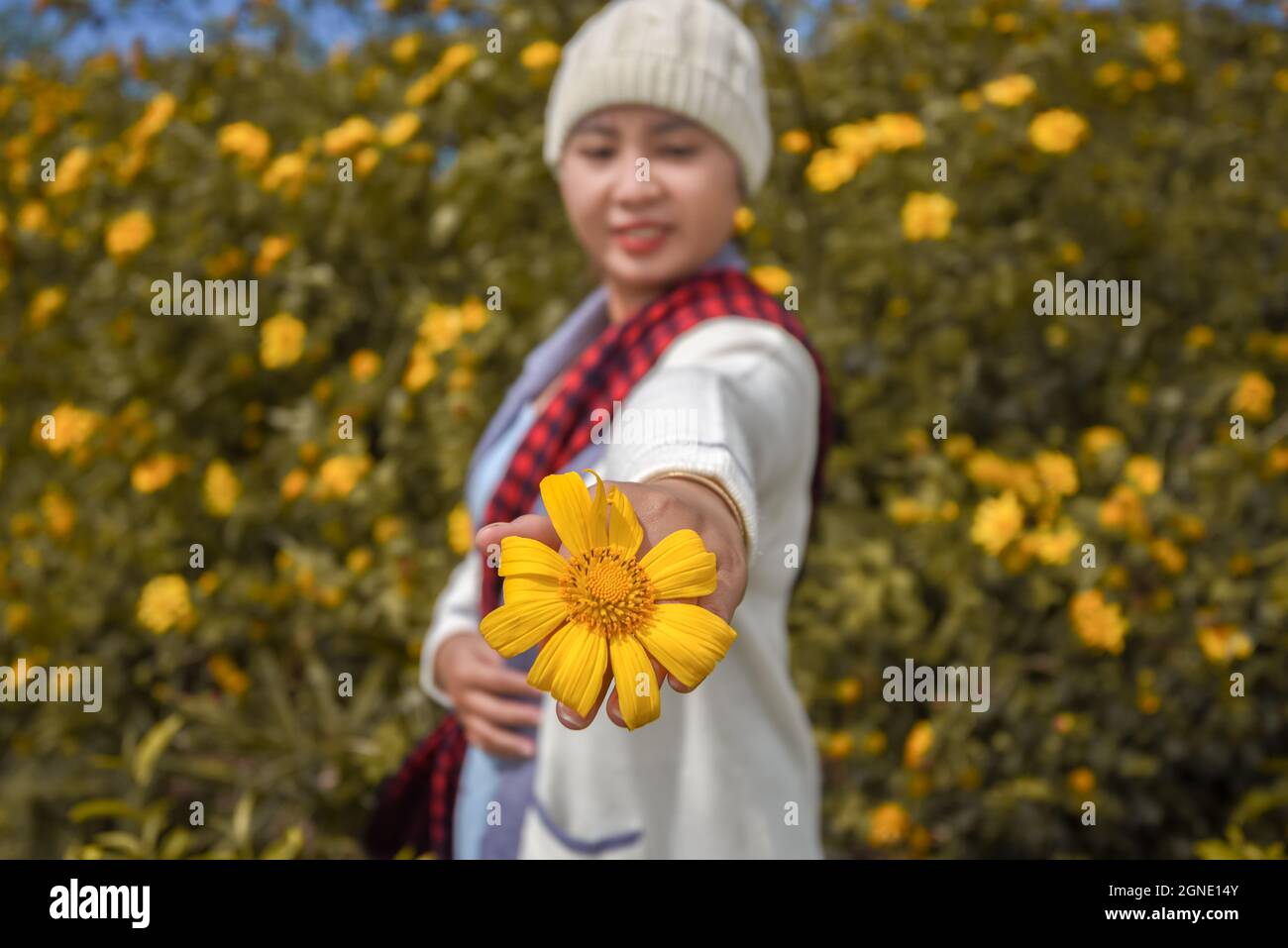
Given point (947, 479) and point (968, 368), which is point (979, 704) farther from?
point (968, 368)

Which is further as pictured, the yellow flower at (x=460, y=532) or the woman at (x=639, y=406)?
the yellow flower at (x=460, y=532)

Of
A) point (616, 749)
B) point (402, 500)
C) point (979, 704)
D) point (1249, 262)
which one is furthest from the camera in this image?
point (402, 500)

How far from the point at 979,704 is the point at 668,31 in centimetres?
112

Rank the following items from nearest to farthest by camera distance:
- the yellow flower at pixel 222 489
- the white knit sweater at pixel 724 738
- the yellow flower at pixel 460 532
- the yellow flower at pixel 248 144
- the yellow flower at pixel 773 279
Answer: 1. the white knit sweater at pixel 724 738
2. the yellow flower at pixel 460 532
3. the yellow flower at pixel 773 279
4. the yellow flower at pixel 222 489
5. the yellow flower at pixel 248 144

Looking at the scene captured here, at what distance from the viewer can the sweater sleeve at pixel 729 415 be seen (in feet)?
2.07

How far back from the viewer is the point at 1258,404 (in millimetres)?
1721

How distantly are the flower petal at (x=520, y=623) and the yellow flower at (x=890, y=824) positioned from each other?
1264mm

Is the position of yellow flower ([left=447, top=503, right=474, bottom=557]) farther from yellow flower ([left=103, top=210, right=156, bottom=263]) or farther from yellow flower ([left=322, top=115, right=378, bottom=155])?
yellow flower ([left=103, top=210, right=156, bottom=263])

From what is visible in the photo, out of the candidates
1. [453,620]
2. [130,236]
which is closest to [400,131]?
[130,236]

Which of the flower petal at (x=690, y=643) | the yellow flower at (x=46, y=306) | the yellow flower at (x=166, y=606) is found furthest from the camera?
the yellow flower at (x=46, y=306)

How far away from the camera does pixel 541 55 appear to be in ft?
6.69

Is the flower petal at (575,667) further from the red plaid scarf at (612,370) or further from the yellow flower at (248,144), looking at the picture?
the yellow flower at (248,144)

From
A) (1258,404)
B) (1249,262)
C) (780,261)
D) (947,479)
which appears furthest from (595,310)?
(1249,262)

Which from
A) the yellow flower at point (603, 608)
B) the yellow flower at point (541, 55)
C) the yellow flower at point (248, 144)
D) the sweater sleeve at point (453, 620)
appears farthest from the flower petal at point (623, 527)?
the yellow flower at point (248, 144)
